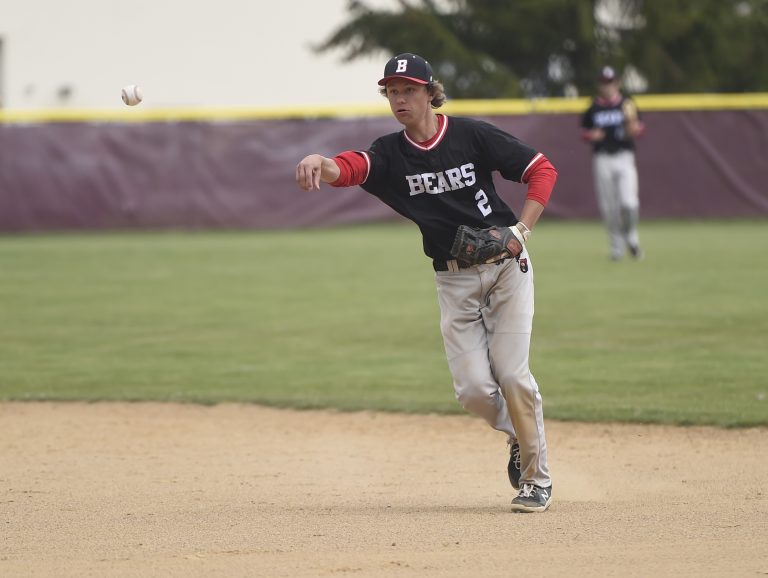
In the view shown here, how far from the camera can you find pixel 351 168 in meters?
5.21

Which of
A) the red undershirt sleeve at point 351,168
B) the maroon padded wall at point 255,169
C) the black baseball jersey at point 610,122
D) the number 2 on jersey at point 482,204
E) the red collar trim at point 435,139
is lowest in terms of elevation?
the maroon padded wall at point 255,169

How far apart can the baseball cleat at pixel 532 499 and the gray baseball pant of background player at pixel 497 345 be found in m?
0.03

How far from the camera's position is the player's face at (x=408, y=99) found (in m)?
5.14

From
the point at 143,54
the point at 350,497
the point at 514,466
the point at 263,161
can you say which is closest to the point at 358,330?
the point at 350,497

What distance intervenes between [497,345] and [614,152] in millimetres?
10726

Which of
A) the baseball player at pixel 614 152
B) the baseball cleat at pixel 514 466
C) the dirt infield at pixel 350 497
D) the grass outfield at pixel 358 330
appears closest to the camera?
the dirt infield at pixel 350 497

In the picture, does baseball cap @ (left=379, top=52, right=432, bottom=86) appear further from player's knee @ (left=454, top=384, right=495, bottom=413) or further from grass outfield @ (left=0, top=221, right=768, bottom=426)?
grass outfield @ (left=0, top=221, right=768, bottom=426)

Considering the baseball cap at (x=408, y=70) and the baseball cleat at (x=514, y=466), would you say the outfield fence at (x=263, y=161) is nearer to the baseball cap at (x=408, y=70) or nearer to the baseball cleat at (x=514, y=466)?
the baseball cleat at (x=514, y=466)

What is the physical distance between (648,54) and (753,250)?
33.5 feet

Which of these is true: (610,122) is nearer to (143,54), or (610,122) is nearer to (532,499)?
(532,499)

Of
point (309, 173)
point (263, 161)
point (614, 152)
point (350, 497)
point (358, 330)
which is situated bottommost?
point (263, 161)

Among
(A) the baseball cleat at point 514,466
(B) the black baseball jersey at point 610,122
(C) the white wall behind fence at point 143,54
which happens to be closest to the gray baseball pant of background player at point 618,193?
(B) the black baseball jersey at point 610,122

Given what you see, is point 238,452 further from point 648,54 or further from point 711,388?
point 648,54

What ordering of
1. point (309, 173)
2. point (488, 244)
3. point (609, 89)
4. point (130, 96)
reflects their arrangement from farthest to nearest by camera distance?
1. point (609, 89)
2. point (130, 96)
3. point (488, 244)
4. point (309, 173)
